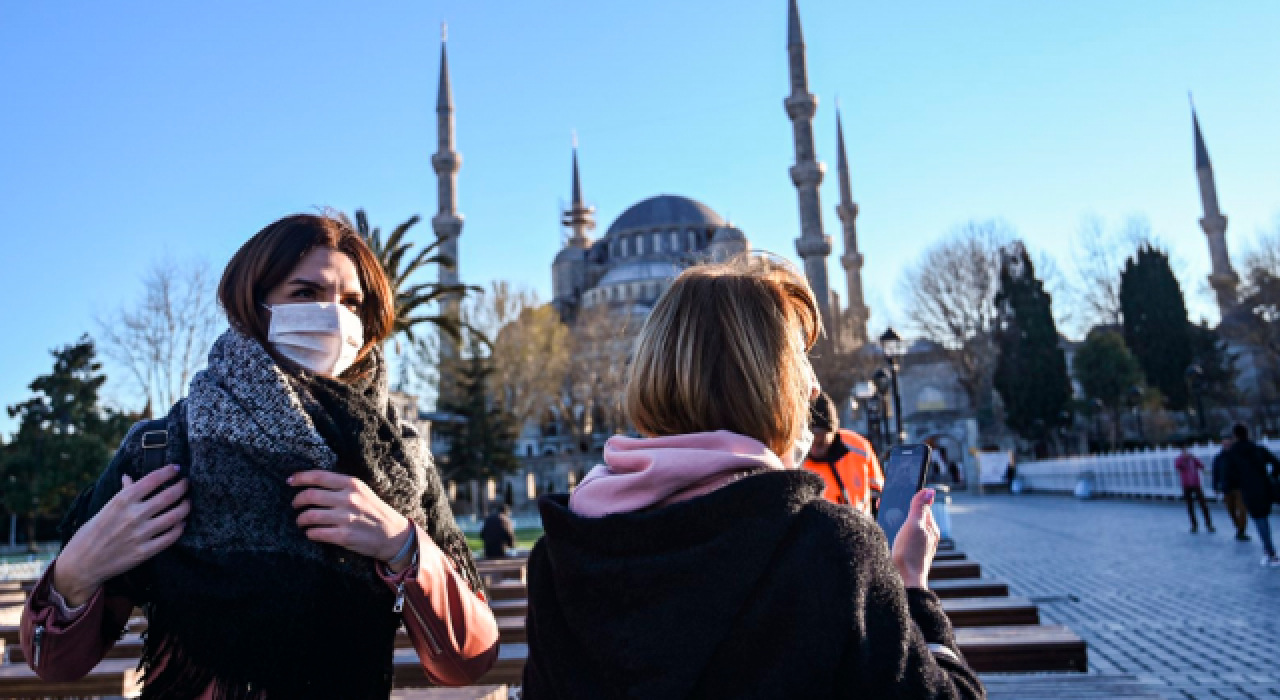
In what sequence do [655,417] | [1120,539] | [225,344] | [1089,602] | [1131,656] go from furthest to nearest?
1. [1120,539]
2. [1089,602]
3. [1131,656]
4. [225,344]
5. [655,417]

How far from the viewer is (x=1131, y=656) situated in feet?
18.7

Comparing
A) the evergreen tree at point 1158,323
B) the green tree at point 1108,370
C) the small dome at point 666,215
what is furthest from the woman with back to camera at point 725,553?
the small dome at point 666,215

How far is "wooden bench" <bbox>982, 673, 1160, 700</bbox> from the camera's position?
2.44 m

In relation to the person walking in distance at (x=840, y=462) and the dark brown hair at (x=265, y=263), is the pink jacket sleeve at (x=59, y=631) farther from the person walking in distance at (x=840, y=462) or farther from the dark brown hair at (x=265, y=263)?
the person walking in distance at (x=840, y=462)

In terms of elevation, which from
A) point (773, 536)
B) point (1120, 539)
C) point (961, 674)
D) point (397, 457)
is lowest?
point (1120, 539)

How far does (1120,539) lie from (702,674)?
14.0m

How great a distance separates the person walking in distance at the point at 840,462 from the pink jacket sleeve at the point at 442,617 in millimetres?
2976

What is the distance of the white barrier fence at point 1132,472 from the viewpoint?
18.9m

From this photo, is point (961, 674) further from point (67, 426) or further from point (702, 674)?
point (67, 426)

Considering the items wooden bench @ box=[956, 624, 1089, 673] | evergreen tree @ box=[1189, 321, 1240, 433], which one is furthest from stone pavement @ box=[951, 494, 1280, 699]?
evergreen tree @ box=[1189, 321, 1240, 433]

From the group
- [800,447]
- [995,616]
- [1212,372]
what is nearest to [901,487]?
[800,447]

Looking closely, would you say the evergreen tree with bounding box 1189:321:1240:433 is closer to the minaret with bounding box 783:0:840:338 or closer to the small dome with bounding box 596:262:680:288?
the minaret with bounding box 783:0:840:338

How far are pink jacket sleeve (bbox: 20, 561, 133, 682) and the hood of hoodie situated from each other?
0.88m

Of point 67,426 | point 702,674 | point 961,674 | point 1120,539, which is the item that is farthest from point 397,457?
point 67,426
